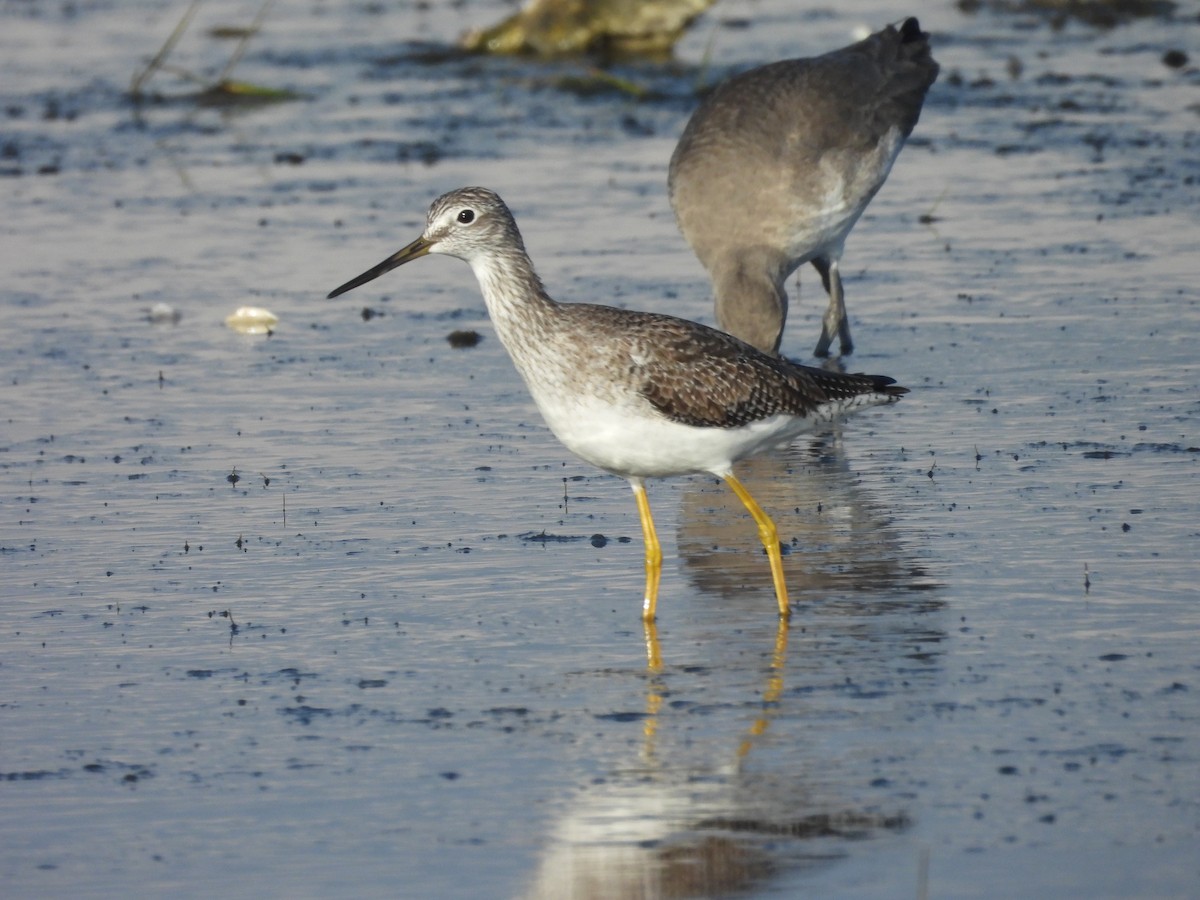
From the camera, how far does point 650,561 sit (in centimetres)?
818

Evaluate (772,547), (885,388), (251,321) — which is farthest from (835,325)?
(772,547)

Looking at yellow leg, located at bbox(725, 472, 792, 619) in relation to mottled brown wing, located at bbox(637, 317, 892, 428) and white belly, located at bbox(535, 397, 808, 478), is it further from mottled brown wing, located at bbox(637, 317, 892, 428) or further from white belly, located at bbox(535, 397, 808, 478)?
mottled brown wing, located at bbox(637, 317, 892, 428)

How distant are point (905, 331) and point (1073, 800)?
6.92 m

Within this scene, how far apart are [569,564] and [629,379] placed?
1.10 m

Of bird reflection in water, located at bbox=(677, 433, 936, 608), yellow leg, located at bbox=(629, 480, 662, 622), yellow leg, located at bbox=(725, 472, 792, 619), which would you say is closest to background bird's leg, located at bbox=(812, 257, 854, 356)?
bird reflection in water, located at bbox=(677, 433, 936, 608)

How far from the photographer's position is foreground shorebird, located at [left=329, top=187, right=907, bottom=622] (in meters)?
8.00

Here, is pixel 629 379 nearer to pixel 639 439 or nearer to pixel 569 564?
pixel 639 439

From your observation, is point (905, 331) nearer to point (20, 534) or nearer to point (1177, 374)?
point (1177, 374)

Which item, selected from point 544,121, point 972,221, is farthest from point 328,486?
point 544,121

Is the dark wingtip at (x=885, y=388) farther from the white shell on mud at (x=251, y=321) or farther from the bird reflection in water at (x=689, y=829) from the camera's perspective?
the white shell on mud at (x=251, y=321)

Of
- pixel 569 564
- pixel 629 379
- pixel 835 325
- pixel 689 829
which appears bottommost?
pixel 689 829

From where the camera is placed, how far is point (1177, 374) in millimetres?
11289

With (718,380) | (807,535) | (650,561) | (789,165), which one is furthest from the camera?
(789,165)

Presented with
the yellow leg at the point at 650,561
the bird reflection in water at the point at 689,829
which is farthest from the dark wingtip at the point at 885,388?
the bird reflection in water at the point at 689,829
